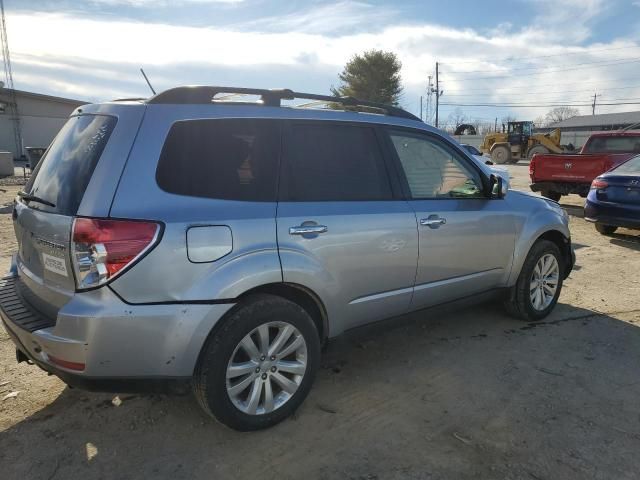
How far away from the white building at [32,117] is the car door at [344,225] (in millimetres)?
33663

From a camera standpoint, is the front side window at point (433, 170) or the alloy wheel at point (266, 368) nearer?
the alloy wheel at point (266, 368)

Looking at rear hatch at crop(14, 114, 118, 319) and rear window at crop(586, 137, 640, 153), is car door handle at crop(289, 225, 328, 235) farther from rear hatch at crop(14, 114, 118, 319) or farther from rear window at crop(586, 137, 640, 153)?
rear window at crop(586, 137, 640, 153)

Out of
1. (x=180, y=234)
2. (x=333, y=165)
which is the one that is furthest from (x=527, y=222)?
(x=180, y=234)

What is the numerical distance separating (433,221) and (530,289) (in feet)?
5.10

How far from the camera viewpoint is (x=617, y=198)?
786cm

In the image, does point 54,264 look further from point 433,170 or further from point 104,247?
point 433,170

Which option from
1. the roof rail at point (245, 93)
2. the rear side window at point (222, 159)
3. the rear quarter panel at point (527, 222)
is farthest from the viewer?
the rear quarter panel at point (527, 222)

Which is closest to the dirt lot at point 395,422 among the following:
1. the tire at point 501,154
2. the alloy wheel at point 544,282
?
the alloy wheel at point 544,282

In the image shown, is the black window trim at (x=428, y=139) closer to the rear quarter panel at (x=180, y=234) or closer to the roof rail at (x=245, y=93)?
the roof rail at (x=245, y=93)

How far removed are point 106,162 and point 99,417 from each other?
154 centimetres

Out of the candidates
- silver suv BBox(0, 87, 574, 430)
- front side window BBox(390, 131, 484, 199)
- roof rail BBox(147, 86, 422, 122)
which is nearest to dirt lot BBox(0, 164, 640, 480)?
silver suv BBox(0, 87, 574, 430)

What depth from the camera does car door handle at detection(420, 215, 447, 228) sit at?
136 inches

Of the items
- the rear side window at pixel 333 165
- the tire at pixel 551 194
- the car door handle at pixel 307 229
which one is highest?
the rear side window at pixel 333 165

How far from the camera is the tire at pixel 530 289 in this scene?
439cm
